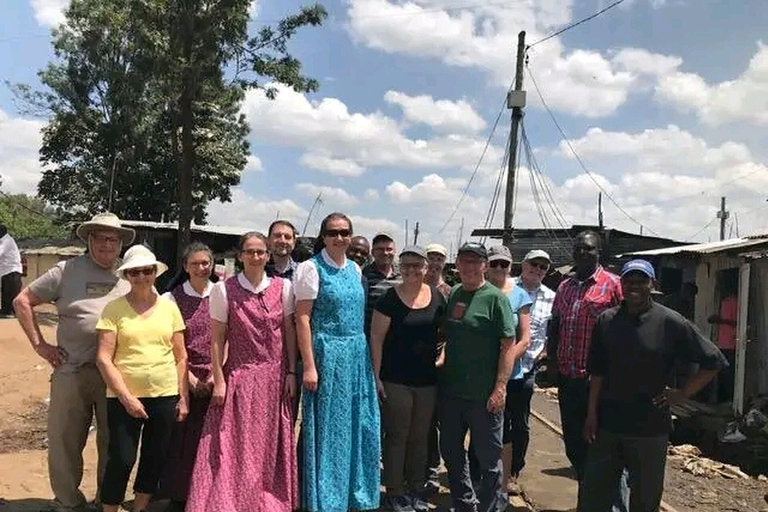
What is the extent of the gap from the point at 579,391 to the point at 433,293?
1106mm

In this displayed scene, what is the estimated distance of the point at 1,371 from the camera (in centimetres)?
861

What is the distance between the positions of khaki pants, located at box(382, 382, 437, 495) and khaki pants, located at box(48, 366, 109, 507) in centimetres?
170

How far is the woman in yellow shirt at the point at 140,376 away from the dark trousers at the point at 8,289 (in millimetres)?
7941

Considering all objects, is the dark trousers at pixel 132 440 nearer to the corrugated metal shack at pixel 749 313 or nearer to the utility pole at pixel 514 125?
the corrugated metal shack at pixel 749 313

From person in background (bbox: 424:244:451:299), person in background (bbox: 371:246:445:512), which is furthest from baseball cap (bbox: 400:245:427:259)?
person in background (bbox: 424:244:451:299)

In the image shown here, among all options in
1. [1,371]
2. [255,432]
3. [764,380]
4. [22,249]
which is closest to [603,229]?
[764,380]

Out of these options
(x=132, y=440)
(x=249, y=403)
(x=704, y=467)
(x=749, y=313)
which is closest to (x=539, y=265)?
(x=249, y=403)

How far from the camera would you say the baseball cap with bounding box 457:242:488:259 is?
4.05 metres

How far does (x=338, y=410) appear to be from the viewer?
3.95 metres

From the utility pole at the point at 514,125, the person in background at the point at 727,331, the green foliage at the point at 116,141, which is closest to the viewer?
the person in background at the point at 727,331

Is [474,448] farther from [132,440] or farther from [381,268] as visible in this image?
[132,440]

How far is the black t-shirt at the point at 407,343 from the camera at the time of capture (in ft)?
13.6

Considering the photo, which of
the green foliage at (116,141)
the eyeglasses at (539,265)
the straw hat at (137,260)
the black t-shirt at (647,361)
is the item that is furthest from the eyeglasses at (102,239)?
the green foliage at (116,141)

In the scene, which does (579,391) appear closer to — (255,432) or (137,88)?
(255,432)
